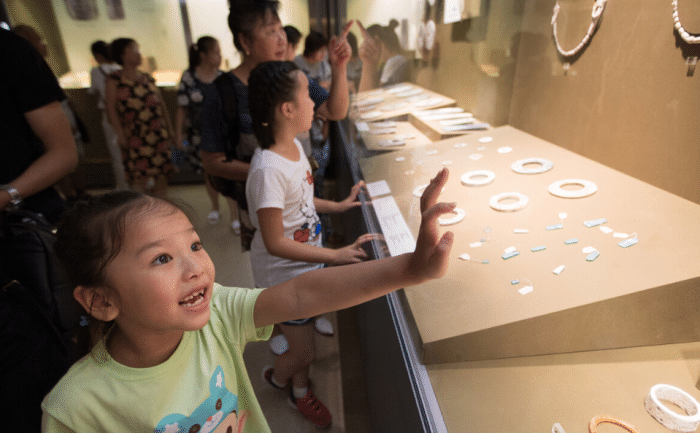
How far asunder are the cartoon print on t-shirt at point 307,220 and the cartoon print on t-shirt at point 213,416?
2.22 ft

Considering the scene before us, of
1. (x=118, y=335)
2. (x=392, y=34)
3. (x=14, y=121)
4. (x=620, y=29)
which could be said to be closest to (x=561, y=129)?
(x=620, y=29)

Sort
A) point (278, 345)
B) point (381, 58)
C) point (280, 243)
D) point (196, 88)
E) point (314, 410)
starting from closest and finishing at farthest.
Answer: point (280, 243), point (314, 410), point (278, 345), point (381, 58), point (196, 88)

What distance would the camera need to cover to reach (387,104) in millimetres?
2443

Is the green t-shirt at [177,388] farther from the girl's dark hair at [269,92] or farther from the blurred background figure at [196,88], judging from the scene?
the blurred background figure at [196,88]

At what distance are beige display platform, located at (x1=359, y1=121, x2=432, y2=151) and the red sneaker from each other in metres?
1.27

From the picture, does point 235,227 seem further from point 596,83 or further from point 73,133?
point 596,83

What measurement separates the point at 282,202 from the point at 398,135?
1.08 metres

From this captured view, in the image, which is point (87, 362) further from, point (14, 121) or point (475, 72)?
point (475, 72)

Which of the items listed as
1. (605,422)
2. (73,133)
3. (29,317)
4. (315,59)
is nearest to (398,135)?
(605,422)

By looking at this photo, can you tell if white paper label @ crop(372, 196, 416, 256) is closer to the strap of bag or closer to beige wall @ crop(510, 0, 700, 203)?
beige wall @ crop(510, 0, 700, 203)

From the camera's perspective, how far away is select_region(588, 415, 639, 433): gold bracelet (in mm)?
750

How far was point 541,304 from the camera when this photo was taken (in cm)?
94

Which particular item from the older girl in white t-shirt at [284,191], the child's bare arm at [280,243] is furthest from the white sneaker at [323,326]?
the child's bare arm at [280,243]

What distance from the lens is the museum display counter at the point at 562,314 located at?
2.75 ft
